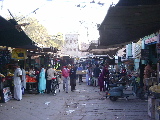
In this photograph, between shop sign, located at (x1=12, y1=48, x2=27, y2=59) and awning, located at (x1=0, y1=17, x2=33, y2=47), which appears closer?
awning, located at (x1=0, y1=17, x2=33, y2=47)

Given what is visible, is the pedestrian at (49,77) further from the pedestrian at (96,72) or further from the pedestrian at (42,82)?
the pedestrian at (96,72)

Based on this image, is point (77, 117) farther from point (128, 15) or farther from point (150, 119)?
point (128, 15)

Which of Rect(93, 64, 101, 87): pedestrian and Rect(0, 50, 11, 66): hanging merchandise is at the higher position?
Rect(0, 50, 11, 66): hanging merchandise

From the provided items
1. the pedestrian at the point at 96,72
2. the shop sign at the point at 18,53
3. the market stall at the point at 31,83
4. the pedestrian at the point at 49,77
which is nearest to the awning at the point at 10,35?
the shop sign at the point at 18,53

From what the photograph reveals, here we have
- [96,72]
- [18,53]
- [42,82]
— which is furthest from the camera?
[96,72]

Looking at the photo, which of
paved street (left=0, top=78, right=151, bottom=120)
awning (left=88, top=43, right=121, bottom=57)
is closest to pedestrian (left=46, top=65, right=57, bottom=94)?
paved street (left=0, top=78, right=151, bottom=120)

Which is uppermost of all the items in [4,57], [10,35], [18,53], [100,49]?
[100,49]

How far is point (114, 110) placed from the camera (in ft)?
30.3

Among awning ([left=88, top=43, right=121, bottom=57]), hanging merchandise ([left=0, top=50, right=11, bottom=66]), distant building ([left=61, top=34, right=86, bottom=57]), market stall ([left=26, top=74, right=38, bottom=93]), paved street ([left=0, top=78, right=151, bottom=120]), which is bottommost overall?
paved street ([left=0, top=78, right=151, bottom=120])

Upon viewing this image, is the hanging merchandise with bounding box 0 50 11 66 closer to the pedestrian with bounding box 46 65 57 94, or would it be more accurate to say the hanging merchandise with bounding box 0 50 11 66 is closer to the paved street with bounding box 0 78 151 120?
the pedestrian with bounding box 46 65 57 94

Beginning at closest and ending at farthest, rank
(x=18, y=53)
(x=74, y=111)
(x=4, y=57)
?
(x=74, y=111)
(x=4, y=57)
(x=18, y=53)

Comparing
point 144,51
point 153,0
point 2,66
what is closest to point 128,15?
point 153,0

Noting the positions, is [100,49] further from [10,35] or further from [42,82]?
[10,35]

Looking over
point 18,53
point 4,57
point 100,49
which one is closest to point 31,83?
point 18,53
